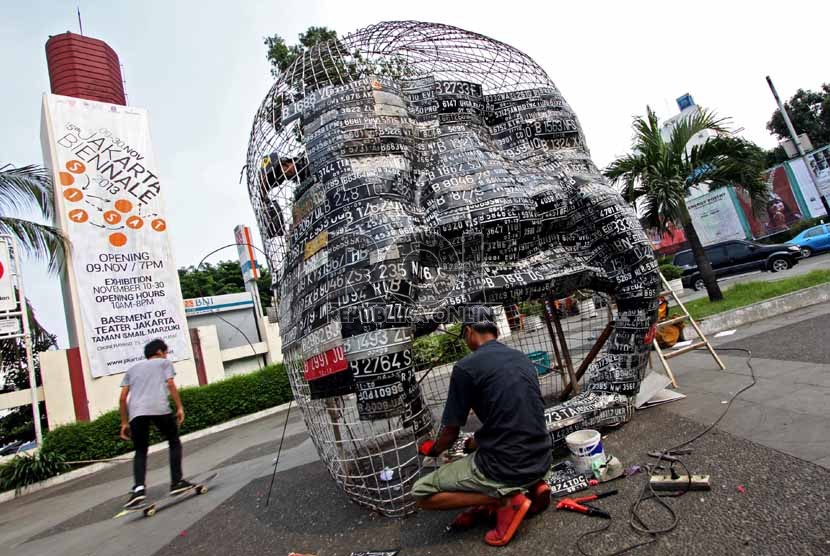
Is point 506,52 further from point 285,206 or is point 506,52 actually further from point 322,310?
point 322,310

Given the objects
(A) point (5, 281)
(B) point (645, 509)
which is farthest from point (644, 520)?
(A) point (5, 281)

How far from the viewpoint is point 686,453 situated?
3176 millimetres

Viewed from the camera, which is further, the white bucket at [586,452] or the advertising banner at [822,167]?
the advertising banner at [822,167]

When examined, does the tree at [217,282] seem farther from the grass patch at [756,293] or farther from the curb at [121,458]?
the grass patch at [756,293]

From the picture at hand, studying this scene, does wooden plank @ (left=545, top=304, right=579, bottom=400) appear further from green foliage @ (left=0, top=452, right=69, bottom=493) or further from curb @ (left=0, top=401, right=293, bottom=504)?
green foliage @ (left=0, top=452, right=69, bottom=493)

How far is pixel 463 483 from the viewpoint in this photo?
103 inches

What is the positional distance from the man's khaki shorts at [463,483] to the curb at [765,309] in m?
7.36

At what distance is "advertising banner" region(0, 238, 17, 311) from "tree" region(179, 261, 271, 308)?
18126 mm

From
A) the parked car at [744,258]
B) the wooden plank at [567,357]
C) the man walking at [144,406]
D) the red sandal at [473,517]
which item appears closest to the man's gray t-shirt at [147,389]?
the man walking at [144,406]

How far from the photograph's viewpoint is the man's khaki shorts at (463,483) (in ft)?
8.43

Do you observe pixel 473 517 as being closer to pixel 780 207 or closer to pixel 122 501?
pixel 122 501

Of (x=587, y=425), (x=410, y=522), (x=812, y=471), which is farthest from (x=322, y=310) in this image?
(x=812, y=471)

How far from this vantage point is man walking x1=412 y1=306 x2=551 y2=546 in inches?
101

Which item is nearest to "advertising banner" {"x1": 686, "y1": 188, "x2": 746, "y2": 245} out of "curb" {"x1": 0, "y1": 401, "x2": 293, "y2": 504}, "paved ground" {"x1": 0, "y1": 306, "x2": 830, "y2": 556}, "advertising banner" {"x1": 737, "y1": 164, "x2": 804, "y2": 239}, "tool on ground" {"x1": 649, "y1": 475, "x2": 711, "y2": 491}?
"advertising banner" {"x1": 737, "y1": 164, "x2": 804, "y2": 239}
